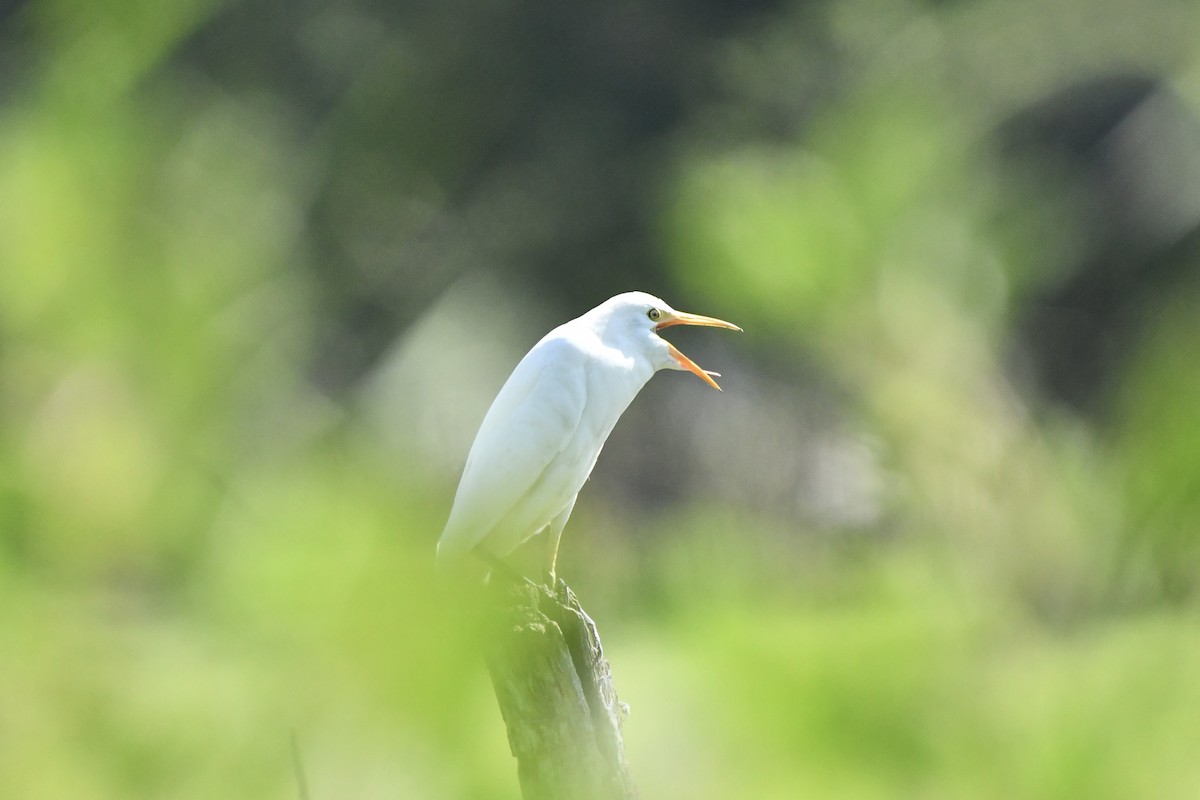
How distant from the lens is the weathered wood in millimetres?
658

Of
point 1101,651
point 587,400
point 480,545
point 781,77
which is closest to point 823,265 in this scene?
point 587,400

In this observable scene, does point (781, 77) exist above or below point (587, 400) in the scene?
above

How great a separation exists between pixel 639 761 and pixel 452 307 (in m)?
4.33

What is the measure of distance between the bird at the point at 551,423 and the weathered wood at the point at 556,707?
0.25m

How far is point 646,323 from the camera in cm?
109

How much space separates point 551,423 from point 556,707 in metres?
0.38

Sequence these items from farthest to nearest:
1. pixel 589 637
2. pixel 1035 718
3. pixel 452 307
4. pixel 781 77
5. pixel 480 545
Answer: pixel 452 307, pixel 781 77, pixel 480 545, pixel 589 637, pixel 1035 718

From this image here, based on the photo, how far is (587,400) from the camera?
3.49 feet

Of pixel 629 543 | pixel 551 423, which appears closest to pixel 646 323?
pixel 551 423

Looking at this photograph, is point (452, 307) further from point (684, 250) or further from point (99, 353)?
point (99, 353)

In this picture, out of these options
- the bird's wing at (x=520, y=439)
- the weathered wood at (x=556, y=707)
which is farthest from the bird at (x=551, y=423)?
the weathered wood at (x=556, y=707)

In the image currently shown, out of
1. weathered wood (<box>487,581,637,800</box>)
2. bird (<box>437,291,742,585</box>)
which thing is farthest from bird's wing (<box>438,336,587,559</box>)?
weathered wood (<box>487,581,637,800</box>)

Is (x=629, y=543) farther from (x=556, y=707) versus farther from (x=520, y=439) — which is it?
(x=556, y=707)

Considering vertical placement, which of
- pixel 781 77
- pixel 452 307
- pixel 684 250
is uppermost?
pixel 781 77
